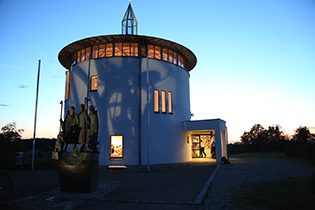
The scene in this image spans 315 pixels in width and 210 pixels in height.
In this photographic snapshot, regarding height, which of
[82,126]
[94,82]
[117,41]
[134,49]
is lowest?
[82,126]

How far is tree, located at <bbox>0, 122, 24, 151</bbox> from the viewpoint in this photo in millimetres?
17188

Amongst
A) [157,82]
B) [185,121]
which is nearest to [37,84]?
[157,82]

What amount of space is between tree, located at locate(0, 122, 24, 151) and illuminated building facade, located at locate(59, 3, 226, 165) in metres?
4.92

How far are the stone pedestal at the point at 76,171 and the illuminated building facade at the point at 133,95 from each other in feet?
32.1

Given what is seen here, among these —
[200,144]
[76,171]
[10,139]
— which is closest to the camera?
[76,171]

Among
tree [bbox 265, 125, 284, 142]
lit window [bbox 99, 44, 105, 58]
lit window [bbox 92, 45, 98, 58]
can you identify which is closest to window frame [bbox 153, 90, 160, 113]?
lit window [bbox 99, 44, 105, 58]

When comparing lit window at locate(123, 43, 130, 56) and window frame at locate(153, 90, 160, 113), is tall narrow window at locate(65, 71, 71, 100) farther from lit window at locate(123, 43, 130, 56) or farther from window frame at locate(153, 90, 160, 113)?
window frame at locate(153, 90, 160, 113)

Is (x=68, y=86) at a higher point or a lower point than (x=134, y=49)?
lower

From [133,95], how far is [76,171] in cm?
1152

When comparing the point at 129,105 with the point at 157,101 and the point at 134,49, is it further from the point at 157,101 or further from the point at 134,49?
the point at 134,49

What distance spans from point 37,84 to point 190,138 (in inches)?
565

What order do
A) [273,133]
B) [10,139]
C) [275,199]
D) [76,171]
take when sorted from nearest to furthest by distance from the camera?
[275,199] < [76,171] < [10,139] < [273,133]

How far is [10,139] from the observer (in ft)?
57.9

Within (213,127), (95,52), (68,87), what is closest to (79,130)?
(95,52)
